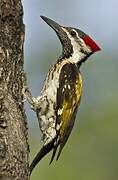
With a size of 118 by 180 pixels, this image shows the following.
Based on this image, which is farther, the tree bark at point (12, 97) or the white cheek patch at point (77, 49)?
the white cheek patch at point (77, 49)

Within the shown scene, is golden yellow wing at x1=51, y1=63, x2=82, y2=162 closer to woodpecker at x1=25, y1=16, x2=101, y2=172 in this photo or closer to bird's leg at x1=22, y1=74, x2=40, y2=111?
woodpecker at x1=25, y1=16, x2=101, y2=172

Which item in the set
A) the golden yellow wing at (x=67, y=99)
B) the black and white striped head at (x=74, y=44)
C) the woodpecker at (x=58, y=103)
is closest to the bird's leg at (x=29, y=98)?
the woodpecker at (x=58, y=103)

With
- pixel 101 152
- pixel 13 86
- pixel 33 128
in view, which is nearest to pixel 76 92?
pixel 13 86

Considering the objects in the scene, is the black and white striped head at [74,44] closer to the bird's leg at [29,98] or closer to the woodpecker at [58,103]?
the woodpecker at [58,103]

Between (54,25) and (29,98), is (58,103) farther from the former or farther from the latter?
(54,25)

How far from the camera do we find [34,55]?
799 inches

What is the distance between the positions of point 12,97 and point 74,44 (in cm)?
197

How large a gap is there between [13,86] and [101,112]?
11.3 m

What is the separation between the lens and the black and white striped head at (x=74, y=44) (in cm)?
954

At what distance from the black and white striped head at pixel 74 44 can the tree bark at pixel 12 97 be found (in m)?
1.47

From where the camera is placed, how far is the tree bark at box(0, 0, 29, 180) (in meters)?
7.51

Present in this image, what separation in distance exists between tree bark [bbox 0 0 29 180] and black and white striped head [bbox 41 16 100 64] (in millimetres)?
1468

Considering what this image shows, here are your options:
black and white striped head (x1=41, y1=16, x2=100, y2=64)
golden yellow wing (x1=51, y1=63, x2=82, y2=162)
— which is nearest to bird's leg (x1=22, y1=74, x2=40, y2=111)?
golden yellow wing (x1=51, y1=63, x2=82, y2=162)

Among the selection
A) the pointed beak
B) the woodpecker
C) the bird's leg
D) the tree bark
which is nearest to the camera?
the tree bark
